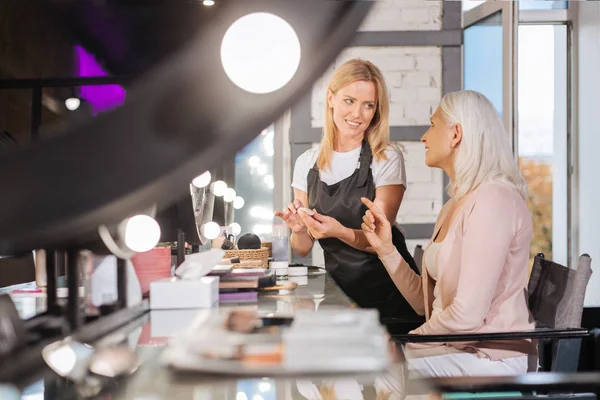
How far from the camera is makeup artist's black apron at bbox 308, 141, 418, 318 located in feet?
9.61

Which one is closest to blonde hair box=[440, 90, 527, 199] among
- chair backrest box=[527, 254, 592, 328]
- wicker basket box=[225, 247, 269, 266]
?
chair backrest box=[527, 254, 592, 328]

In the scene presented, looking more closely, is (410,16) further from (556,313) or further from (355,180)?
(556,313)

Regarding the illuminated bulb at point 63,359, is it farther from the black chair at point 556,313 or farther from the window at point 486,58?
the window at point 486,58

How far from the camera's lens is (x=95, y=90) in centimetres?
44

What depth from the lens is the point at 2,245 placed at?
0.38 meters

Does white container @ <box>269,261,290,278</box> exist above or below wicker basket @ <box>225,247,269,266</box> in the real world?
below

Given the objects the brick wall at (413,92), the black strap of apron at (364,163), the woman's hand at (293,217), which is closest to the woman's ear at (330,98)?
the black strap of apron at (364,163)

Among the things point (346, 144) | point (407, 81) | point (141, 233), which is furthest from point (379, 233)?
point (407, 81)

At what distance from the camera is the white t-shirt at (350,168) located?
120 inches

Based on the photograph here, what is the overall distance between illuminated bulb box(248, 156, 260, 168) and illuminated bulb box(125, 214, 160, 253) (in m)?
3.14

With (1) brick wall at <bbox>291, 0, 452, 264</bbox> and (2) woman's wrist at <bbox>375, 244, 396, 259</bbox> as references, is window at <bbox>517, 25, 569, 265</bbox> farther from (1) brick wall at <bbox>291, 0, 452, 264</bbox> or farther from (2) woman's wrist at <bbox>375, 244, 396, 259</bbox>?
(2) woman's wrist at <bbox>375, 244, 396, 259</bbox>

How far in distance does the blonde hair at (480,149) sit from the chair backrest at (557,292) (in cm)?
27

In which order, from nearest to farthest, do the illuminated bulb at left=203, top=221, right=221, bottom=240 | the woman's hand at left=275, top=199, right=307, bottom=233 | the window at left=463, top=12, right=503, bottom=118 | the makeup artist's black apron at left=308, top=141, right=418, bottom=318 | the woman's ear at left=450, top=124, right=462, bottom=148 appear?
the woman's ear at left=450, top=124, right=462, bottom=148 → the illuminated bulb at left=203, top=221, right=221, bottom=240 → the woman's hand at left=275, top=199, right=307, bottom=233 → the makeup artist's black apron at left=308, top=141, right=418, bottom=318 → the window at left=463, top=12, right=503, bottom=118

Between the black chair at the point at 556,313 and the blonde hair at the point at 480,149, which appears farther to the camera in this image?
the blonde hair at the point at 480,149
